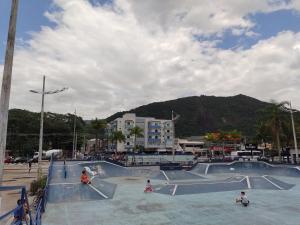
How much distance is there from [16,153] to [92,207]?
299 feet

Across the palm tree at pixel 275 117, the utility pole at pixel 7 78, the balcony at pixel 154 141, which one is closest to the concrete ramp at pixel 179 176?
the palm tree at pixel 275 117

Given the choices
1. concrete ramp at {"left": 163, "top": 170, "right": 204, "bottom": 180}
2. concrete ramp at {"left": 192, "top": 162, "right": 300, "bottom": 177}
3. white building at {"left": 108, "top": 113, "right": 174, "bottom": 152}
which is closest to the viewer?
concrete ramp at {"left": 163, "top": 170, "right": 204, "bottom": 180}

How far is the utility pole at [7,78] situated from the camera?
24.4ft

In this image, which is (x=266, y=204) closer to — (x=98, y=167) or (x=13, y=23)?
(x=13, y=23)


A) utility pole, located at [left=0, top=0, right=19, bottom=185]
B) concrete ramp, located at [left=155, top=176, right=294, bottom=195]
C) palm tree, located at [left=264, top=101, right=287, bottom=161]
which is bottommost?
concrete ramp, located at [left=155, top=176, right=294, bottom=195]

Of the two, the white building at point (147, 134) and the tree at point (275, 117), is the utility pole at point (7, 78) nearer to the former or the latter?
the tree at point (275, 117)

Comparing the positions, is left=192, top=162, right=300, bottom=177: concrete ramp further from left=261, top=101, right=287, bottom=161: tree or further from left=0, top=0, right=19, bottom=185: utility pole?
left=0, top=0, right=19, bottom=185: utility pole

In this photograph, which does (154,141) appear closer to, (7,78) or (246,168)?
(246,168)

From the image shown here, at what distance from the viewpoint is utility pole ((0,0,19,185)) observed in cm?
745

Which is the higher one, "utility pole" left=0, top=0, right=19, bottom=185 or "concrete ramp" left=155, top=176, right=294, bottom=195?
"utility pole" left=0, top=0, right=19, bottom=185

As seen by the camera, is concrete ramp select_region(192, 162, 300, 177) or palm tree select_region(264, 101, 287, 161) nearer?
concrete ramp select_region(192, 162, 300, 177)

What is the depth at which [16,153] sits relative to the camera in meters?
99.9

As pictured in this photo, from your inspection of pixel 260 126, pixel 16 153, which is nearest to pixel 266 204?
pixel 260 126

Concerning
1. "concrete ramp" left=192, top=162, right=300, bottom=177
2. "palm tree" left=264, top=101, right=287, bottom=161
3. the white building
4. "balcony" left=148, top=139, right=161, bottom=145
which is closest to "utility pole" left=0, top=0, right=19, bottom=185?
"concrete ramp" left=192, top=162, right=300, bottom=177
